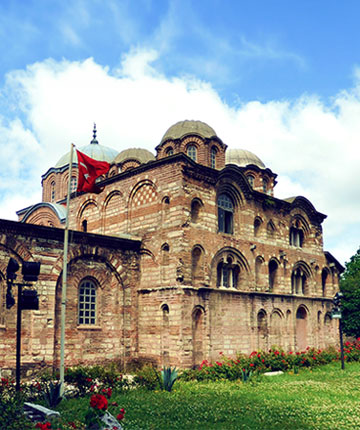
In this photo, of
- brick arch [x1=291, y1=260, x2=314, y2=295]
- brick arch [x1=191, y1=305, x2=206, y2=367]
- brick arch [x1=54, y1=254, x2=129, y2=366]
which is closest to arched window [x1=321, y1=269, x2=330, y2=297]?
brick arch [x1=291, y1=260, x2=314, y2=295]

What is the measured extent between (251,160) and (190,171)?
11428 mm

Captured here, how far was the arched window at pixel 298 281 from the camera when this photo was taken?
27312 millimetres

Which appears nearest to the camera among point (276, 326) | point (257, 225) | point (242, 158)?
point (276, 326)

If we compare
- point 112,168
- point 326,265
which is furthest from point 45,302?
point 326,265

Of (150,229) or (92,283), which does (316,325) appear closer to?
(150,229)

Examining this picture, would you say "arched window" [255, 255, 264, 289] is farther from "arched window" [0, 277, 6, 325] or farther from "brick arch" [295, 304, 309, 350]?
"arched window" [0, 277, 6, 325]

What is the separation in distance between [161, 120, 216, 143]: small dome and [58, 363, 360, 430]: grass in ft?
40.4

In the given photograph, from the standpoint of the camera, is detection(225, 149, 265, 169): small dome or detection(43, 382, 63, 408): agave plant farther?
detection(225, 149, 265, 169): small dome

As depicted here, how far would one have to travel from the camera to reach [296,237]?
2828cm

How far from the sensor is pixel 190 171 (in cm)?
2111

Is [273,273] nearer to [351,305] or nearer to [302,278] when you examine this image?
[302,278]

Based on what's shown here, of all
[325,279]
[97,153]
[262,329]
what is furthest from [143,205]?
[97,153]

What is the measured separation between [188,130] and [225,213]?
189 inches

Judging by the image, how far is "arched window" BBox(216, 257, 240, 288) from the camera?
22.2 metres
